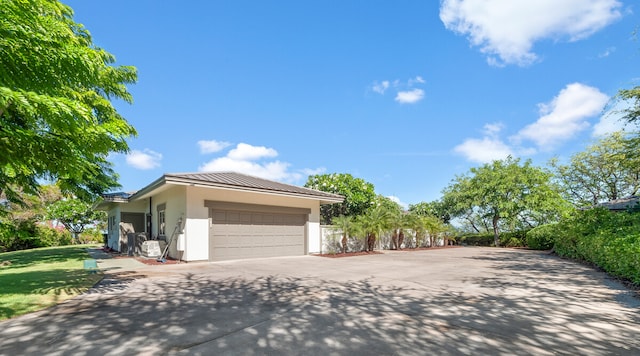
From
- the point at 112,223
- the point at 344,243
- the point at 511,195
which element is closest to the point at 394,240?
the point at 344,243

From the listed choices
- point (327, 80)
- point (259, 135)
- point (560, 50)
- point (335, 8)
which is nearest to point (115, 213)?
point (259, 135)

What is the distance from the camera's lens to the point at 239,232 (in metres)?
12.7

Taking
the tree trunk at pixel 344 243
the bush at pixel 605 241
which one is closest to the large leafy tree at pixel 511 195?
the bush at pixel 605 241

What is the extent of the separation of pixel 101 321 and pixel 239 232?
8.51m

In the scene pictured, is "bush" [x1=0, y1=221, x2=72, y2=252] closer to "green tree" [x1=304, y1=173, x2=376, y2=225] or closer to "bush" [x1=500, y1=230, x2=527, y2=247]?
"green tree" [x1=304, y1=173, x2=376, y2=225]

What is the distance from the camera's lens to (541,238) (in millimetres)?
20297

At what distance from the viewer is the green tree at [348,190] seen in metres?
24.8

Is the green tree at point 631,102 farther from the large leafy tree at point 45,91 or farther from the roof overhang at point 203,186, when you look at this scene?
the large leafy tree at point 45,91

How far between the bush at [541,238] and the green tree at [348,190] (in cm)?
1130

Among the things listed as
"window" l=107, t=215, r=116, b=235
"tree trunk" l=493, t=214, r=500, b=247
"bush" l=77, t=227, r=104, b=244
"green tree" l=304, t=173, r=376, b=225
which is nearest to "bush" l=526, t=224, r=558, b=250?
"tree trunk" l=493, t=214, r=500, b=247

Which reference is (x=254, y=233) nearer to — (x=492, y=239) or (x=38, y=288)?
(x=38, y=288)

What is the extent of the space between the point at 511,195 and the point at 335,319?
24.2 meters

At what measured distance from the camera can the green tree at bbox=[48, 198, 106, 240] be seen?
91.0ft

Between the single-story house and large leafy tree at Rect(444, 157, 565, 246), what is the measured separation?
15.1 meters
